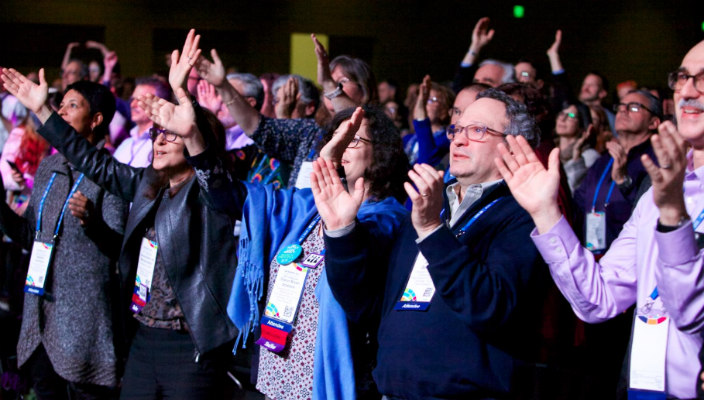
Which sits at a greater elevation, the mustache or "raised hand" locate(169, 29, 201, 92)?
"raised hand" locate(169, 29, 201, 92)

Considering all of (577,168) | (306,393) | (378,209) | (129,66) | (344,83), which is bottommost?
(306,393)

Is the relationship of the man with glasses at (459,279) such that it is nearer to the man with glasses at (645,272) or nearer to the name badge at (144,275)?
the man with glasses at (645,272)

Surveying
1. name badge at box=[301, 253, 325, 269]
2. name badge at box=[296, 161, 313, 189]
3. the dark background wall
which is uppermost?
the dark background wall

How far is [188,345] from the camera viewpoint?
282cm

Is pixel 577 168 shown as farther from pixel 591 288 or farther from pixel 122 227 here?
pixel 591 288

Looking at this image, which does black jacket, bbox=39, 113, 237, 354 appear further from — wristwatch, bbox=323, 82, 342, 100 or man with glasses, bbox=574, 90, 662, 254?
man with glasses, bbox=574, 90, 662, 254

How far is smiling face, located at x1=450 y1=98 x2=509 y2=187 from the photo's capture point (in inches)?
83.7

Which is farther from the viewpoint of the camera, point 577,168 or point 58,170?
point 577,168

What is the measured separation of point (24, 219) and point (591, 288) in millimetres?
2869

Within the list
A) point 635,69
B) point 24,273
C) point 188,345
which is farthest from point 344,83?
point 635,69

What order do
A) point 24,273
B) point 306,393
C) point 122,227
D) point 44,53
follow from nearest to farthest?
point 306,393 < point 122,227 < point 24,273 < point 44,53

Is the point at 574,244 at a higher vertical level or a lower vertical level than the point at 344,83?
lower

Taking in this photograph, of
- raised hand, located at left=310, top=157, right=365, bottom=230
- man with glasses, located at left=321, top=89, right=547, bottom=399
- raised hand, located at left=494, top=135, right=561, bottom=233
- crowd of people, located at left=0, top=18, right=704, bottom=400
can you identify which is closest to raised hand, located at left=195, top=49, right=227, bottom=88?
crowd of people, located at left=0, top=18, right=704, bottom=400

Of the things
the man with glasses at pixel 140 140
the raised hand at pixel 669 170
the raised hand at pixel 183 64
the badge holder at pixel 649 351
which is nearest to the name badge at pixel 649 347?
the badge holder at pixel 649 351
